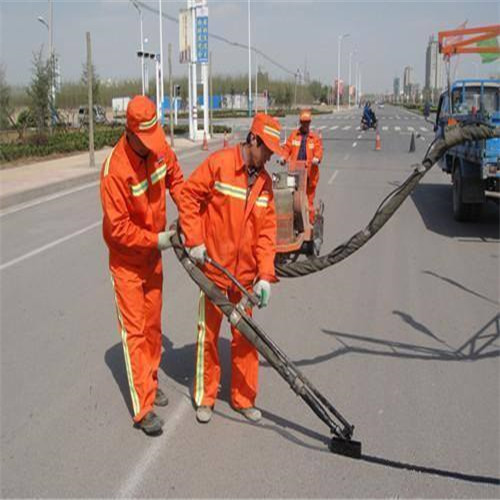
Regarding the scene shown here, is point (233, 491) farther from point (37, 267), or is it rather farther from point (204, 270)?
point (37, 267)

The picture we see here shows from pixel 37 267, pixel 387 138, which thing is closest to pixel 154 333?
pixel 37 267

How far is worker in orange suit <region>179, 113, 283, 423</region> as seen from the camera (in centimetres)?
408

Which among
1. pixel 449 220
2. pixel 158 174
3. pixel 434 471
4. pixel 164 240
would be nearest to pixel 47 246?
pixel 158 174

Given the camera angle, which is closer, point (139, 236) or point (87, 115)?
point (139, 236)

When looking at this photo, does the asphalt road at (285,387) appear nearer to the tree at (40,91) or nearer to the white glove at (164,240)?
the white glove at (164,240)

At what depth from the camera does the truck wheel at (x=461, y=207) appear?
1102 cm

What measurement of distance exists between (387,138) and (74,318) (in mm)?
31851

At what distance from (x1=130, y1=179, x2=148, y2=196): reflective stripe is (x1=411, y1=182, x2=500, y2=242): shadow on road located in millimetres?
7280

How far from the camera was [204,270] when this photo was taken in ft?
14.1

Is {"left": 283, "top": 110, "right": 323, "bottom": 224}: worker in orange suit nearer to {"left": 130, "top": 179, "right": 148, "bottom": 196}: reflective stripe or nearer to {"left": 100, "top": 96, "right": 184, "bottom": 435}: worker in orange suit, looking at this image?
{"left": 100, "top": 96, "right": 184, "bottom": 435}: worker in orange suit

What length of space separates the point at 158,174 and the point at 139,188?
0.20 meters

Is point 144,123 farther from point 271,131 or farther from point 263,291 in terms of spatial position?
point 263,291

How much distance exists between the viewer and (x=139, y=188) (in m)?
4.09

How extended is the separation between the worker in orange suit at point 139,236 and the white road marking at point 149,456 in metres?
0.09
